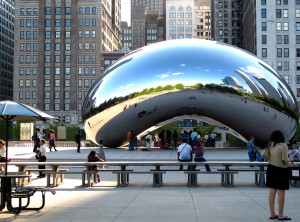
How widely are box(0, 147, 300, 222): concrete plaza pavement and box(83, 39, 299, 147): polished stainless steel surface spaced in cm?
999

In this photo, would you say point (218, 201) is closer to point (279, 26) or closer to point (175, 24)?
point (279, 26)

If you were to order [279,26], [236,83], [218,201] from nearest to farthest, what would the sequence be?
[218,201] < [236,83] < [279,26]

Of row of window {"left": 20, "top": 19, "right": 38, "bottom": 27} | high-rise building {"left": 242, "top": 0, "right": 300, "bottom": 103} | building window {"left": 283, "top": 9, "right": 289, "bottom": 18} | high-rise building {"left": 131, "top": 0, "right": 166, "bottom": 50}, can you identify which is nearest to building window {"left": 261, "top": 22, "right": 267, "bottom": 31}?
high-rise building {"left": 242, "top": 0, "right": 300, "bottom": 103}

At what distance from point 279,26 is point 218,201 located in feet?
287

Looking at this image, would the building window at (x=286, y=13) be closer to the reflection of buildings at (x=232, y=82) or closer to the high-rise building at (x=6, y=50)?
the high-rise building at (x=6, y=50)

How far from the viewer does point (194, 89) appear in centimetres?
2334

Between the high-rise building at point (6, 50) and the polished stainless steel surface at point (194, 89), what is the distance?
333 ft

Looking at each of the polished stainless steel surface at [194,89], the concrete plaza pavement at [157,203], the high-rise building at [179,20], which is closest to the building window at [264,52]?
the polished stainless steel surface at [194,89]

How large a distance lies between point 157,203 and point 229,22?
119 m

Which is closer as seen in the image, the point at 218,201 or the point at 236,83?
the point at 218,201

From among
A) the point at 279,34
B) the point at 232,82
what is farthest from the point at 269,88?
the point at 279,34

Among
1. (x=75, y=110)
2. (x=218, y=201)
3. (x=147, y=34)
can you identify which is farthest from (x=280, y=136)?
(x=147, y=34)

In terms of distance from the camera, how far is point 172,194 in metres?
10.8

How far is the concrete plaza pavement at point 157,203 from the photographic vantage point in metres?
7.80
